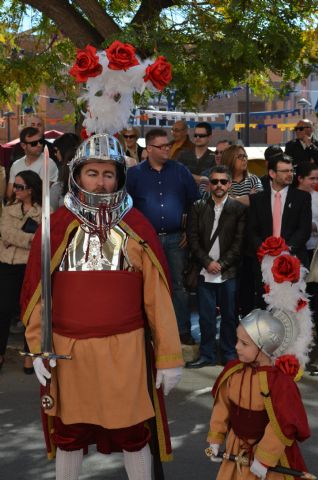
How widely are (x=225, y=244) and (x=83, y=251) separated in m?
3.74

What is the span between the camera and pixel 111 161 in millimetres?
4449

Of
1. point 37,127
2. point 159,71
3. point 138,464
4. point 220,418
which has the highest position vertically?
point 159,71

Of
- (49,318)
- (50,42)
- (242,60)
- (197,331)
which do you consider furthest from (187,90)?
(49,318)

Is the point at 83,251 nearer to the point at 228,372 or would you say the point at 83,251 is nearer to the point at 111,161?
the point at 111,161

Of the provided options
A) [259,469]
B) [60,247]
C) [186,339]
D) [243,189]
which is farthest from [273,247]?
[243,189]

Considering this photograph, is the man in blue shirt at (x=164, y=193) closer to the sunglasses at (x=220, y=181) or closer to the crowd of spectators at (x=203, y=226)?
the crowd of spectators at (x=203, y=226)

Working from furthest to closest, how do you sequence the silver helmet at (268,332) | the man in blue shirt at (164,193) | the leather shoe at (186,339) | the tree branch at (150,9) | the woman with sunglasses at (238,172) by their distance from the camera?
the tree branch at (150,9), the woman with sunglasses at (238,172), the leather shoe at (186,339), the man in blue shirt at (164,193), the silver helmet at (268,332)

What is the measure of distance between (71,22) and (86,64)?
17.4ft

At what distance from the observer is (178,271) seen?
8141mm

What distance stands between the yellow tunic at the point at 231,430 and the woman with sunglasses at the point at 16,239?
383 centimetres

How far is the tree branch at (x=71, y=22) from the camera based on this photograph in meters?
10.0

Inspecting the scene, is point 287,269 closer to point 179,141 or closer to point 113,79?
point 113,79

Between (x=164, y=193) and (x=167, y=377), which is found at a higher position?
(x=164, y=193)

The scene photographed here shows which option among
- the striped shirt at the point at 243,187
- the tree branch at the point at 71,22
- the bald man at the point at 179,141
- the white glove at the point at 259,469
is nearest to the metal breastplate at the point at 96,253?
the white glove at the point at 259,469
